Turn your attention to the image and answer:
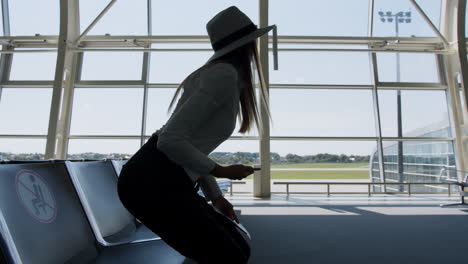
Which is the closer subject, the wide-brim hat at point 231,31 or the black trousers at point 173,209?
the black trousers at point 173,209

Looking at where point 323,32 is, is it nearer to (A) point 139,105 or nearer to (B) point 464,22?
(B) point 464,22

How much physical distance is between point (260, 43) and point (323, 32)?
1848mm

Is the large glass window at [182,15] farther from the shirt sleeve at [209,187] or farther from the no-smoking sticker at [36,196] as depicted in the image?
the shirt sleeve at [209,187]

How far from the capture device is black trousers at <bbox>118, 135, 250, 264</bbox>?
80 cm

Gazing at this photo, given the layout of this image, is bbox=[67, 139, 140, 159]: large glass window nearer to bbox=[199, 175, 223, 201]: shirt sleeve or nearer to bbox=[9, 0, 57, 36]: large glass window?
bbox=[9, 0, 57, 36]: large glass window

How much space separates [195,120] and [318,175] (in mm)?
7546

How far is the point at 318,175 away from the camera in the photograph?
7.89 m

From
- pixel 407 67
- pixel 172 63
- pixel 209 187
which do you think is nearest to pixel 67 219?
pixel 209 187

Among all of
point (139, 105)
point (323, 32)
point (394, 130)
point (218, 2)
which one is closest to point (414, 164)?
point (394, 130)

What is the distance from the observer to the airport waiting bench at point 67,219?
138 centimetres

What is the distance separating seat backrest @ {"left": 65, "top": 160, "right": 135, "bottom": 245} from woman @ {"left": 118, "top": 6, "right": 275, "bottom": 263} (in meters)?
1.38

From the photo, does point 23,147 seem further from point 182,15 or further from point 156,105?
point 182,15

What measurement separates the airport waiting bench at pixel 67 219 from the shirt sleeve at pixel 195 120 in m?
0.98

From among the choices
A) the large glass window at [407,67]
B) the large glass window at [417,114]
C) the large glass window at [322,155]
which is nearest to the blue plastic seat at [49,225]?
the large glass window at [322,155]
